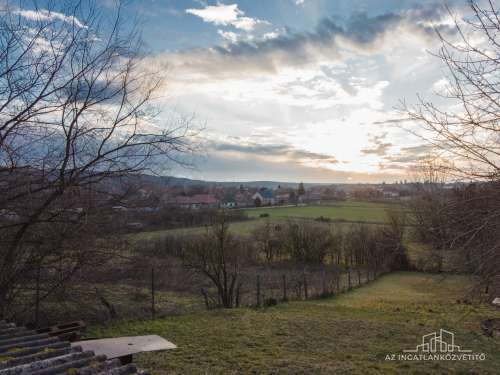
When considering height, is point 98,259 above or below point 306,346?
above

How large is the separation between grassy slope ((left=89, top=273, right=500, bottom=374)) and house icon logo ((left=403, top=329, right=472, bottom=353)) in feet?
0.58

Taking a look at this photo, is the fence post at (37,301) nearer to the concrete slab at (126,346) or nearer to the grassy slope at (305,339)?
the grassy slope at (305,339)

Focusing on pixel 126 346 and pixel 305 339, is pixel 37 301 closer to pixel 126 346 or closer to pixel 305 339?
pixel 126 346

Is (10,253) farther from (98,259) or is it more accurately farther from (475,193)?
(475,193)

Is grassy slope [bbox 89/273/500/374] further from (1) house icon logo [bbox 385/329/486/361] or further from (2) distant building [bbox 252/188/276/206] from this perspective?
(2) distant building [bbox 252/188/276/206]

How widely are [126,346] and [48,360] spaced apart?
1802 millimetres

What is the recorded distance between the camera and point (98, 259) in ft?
19.7

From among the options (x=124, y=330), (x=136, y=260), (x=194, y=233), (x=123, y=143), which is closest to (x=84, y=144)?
(x=123, y=143)

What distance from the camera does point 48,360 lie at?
1766 millimetres

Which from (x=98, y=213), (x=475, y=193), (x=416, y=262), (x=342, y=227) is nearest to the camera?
(x=475, y=193)

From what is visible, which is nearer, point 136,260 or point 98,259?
point 98,259

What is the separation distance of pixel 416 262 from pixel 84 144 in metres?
26.1

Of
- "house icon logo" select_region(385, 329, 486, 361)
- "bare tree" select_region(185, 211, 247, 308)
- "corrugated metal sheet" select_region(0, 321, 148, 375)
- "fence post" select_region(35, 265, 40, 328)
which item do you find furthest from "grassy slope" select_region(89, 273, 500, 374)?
"corrugated metal sheet" select_region(0, 321, 148, 375)

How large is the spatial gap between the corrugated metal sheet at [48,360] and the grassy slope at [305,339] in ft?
11.3
